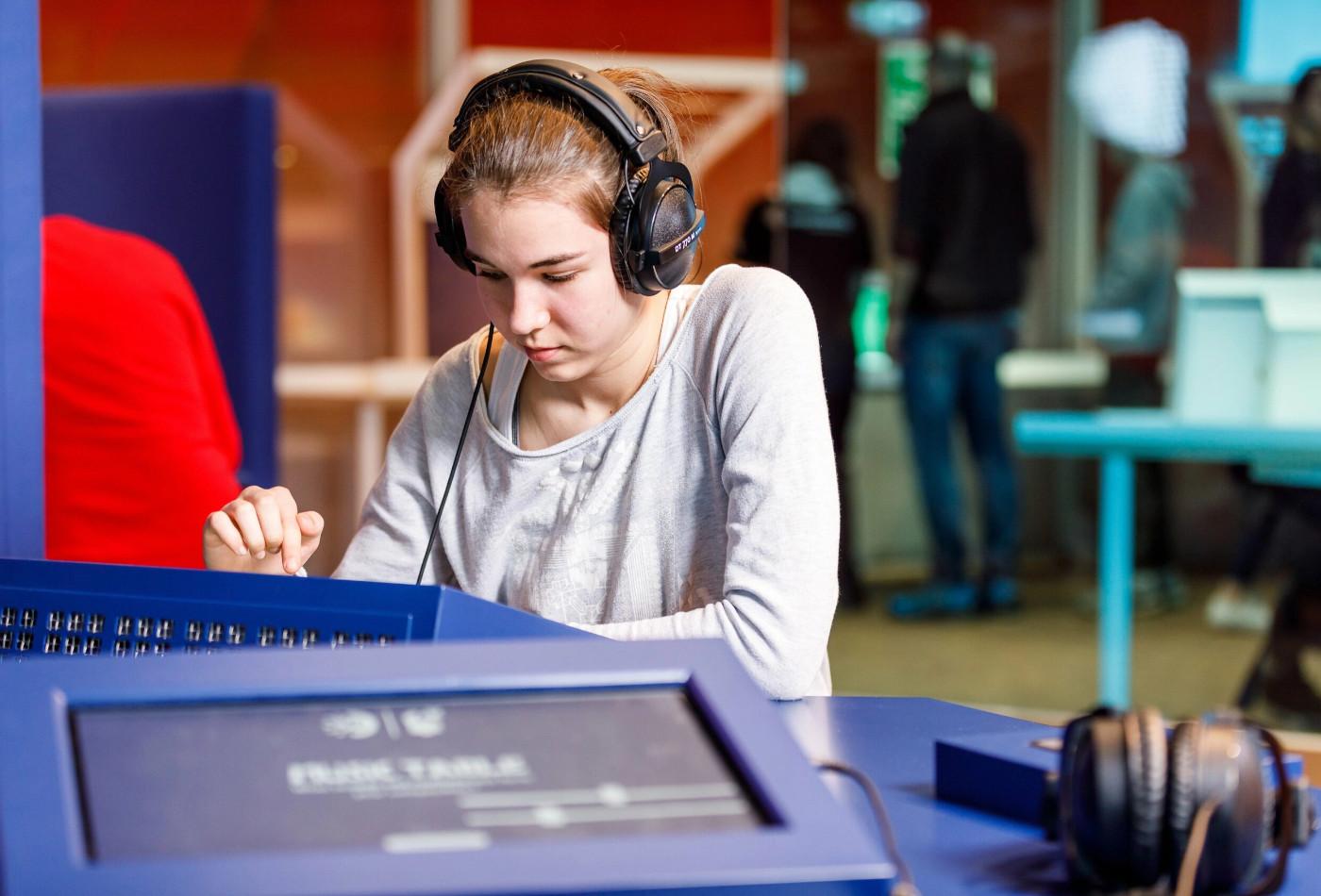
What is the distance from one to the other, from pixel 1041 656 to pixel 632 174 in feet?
9.68

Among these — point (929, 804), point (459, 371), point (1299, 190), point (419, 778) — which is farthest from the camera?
point (1299, 190)

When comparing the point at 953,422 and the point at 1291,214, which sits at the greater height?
the point at 1291,214

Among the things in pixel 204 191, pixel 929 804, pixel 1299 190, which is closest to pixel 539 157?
pixel 929 804

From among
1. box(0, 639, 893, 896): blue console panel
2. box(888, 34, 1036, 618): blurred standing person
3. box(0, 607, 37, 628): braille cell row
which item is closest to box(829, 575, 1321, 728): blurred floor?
box(888, 34, 1036, 618): blurred standing person

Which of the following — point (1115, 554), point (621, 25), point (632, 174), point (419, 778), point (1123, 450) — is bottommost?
point (1115, 554)

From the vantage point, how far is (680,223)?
3.75 feet

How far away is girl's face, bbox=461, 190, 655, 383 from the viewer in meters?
1.08

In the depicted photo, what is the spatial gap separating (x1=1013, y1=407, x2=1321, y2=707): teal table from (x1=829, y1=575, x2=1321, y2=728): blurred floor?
561 millimetres

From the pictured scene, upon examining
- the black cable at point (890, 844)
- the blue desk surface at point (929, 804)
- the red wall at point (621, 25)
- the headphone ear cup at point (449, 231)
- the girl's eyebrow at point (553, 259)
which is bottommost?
the blue desk surface at point (929, 804)

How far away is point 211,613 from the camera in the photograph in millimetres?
735

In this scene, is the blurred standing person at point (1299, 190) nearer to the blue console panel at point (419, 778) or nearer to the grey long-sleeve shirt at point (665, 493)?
the grey long-sleeve shirt at point (665, 493)

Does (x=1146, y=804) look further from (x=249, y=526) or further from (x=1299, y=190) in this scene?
(x=1299, y=190)

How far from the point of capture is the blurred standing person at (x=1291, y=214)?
331 cm

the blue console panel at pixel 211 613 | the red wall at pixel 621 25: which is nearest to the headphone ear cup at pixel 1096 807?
the blue console panel at pixel 211 613
